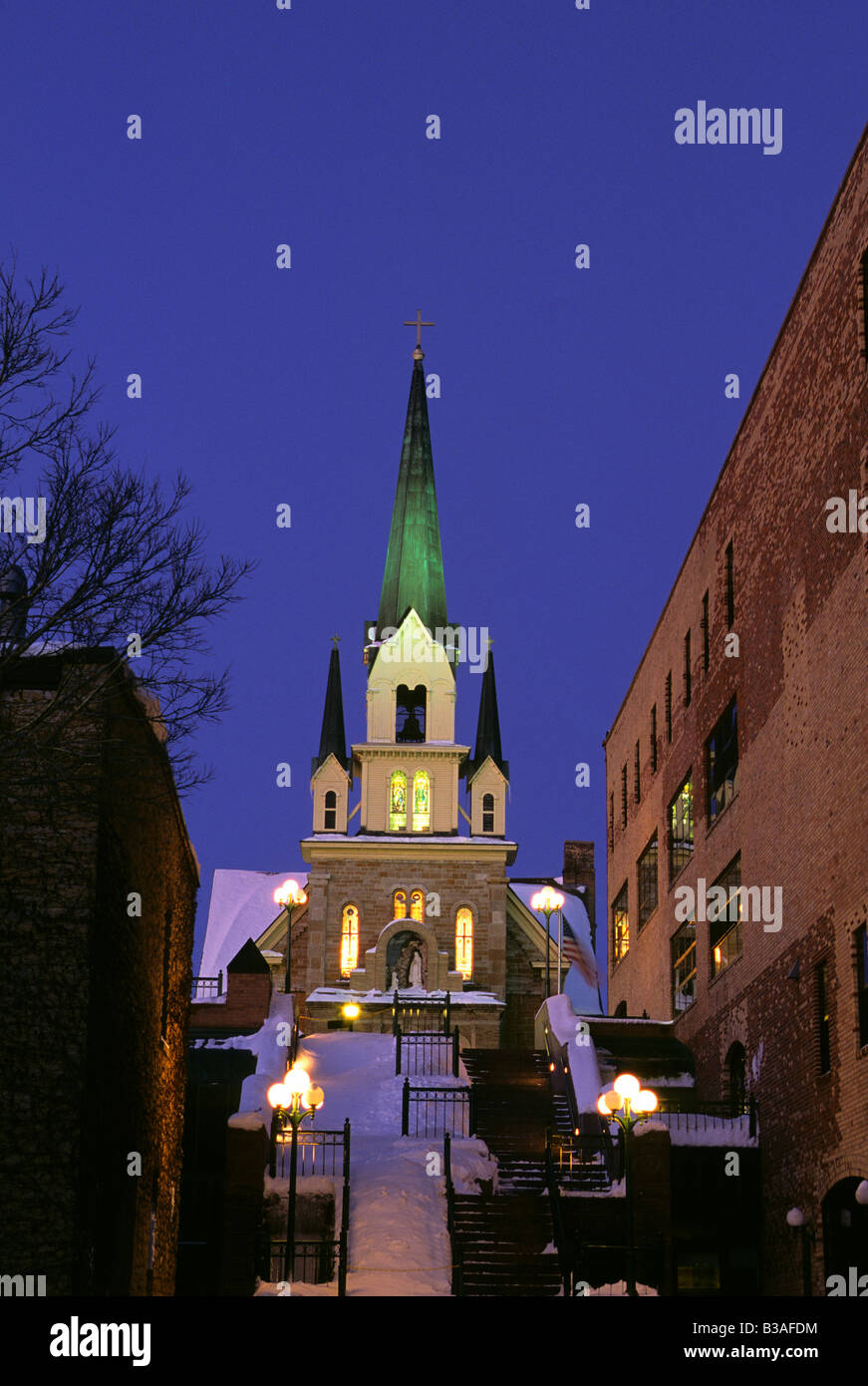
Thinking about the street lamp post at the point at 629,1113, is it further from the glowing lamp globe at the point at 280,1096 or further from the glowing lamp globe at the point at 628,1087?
the glowing lamp globe at the point at 280,1096

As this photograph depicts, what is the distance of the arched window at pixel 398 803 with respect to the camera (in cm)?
6328

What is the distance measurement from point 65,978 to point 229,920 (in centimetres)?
5097

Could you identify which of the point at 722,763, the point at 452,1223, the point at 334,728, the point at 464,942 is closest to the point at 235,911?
the point at 334,728

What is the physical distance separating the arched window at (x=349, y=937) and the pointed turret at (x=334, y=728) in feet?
17.0

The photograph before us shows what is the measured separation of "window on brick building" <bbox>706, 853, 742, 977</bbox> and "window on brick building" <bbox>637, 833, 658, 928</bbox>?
7533 millimetres

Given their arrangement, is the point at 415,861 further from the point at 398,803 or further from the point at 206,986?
the point at 206,986

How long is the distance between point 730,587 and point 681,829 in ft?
22.9

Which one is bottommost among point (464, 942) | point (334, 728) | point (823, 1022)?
point (823, 1022)

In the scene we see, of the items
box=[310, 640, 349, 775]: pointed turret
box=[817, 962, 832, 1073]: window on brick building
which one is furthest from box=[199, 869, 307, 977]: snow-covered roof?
box=[817, 962, 832, 1073]: window on brick building

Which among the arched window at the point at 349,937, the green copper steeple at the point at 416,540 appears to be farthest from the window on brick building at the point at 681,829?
the green copper steeple at the point at 416,540

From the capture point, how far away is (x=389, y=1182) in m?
30.6

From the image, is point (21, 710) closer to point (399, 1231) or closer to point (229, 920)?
point (399, 1231)

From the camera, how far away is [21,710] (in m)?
21.6

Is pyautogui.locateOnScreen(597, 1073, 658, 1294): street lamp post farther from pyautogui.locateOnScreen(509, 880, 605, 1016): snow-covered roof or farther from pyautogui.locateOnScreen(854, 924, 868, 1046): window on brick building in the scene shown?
pyautogui.locateOnScreen(509, 880, 605, 1016): snow-covered roof
